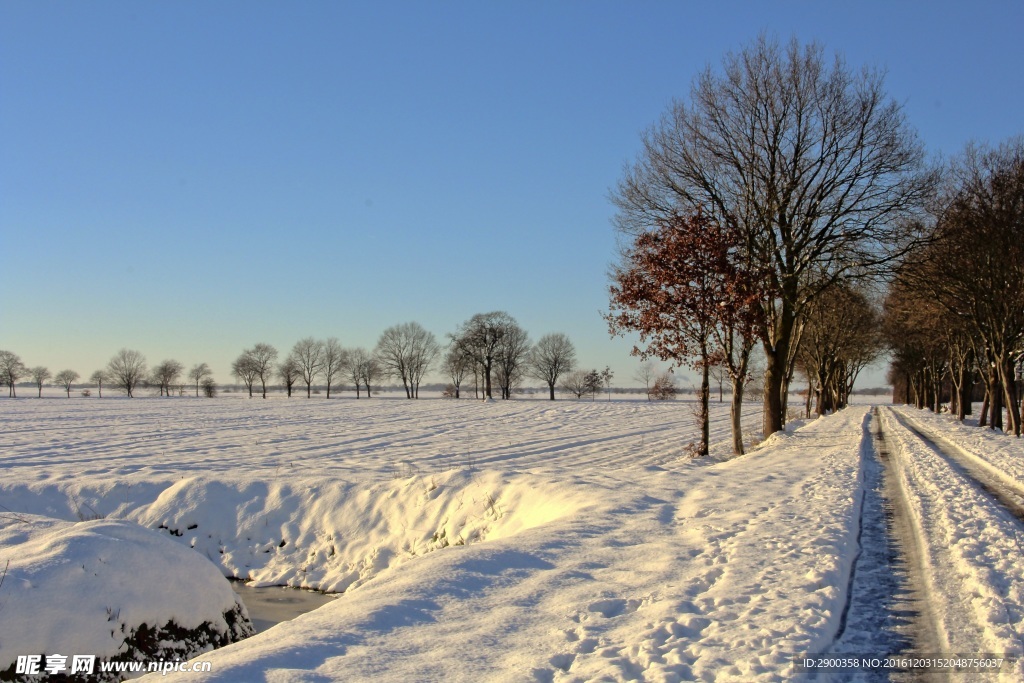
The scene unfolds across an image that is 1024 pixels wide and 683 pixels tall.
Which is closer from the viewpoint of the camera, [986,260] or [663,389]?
[986,260]

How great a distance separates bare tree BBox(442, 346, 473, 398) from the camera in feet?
350

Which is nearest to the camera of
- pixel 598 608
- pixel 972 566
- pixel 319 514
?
pixel 598 608

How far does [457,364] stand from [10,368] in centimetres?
7911

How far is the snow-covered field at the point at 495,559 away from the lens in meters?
4.70

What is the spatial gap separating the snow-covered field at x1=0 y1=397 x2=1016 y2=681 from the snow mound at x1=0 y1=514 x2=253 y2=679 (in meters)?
0.03

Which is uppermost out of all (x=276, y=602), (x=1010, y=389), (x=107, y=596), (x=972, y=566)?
(x=1010, y=389)

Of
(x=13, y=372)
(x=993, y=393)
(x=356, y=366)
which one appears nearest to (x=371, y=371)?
(x=356, y=366)

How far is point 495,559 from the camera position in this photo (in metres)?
7.05

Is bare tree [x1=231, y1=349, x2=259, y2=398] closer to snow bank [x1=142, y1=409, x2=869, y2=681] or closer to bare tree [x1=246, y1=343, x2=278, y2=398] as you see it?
bare tree [x1=246, y1=343, x2=278, y2=398]

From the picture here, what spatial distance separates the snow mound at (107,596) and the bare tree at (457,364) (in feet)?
320

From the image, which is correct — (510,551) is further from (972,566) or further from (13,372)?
(13,372)

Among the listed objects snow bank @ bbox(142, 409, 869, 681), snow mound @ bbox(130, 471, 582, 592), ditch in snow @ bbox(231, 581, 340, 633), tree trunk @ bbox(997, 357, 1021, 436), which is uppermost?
tree trunk @ bbox(997, 357, 1021, 436)

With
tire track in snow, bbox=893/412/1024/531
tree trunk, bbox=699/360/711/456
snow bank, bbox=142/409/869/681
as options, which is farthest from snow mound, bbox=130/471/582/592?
tree trunk, bbox=699/360/711/456

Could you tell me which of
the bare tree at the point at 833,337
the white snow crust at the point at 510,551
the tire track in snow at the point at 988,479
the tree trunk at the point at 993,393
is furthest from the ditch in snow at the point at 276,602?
the bare tree at the point at 833,337
